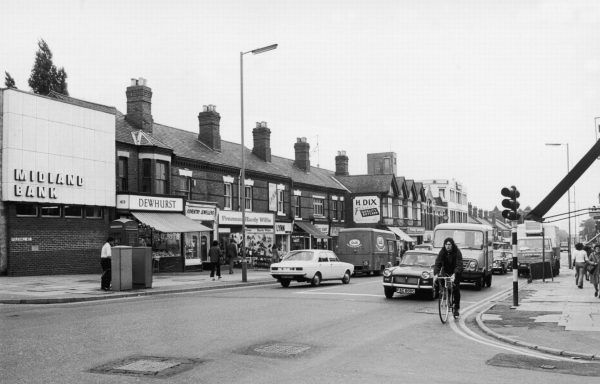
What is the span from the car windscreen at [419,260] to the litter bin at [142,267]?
8776mm

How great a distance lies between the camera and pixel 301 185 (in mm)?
47906

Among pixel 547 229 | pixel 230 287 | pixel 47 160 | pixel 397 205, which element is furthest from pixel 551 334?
pixel 397 205

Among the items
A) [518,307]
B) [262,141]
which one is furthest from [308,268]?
[262,141]

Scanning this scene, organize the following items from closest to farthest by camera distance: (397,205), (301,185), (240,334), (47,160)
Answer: (240,334) → (47,160) → (301,185) → (397,205)

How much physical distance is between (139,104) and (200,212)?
6985 millimetres

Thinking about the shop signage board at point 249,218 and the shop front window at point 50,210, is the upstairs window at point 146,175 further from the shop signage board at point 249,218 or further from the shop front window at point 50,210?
the shop signage board at point 249,218

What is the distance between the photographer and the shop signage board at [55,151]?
24.4 metres

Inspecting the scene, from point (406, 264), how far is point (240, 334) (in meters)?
9.37

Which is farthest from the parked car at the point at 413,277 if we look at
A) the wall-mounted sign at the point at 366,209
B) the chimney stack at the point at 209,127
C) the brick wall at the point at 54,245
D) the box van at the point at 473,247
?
the wall-mounted sign at the point at 366,209

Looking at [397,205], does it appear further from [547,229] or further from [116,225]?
[116,225]

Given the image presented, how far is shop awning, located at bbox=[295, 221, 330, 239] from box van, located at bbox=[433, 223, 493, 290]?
2188 cm

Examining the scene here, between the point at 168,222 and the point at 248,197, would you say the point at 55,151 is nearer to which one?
the point at 168,222

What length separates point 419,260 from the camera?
762 inches

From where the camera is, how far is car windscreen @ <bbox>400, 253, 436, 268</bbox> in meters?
19.1
